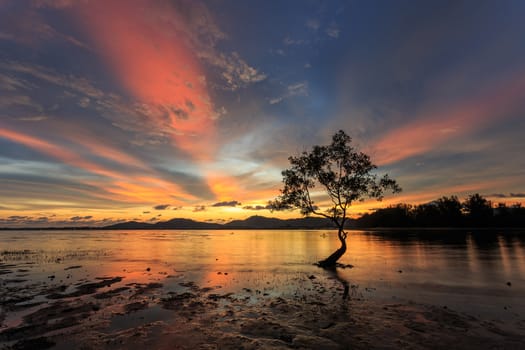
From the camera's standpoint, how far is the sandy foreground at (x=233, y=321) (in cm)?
1352

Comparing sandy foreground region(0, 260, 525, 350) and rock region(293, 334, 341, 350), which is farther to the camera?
sandy foreground region(0, 260, 525, 350)

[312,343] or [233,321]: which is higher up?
[312,343]

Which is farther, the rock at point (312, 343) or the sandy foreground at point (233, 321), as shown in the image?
the sandy foreground at point (233, 321)

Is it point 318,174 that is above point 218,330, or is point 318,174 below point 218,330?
above

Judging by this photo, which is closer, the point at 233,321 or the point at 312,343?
the point at 312,343

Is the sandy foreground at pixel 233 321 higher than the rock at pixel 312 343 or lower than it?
lower

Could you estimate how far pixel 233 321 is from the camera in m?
16.7

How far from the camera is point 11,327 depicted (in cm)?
1584

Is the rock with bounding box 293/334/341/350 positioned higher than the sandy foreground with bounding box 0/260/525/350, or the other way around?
the rock with bounding box 293/334/341/350

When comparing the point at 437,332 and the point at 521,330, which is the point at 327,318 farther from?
the point at 521,330

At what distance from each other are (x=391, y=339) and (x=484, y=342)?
4.15 m

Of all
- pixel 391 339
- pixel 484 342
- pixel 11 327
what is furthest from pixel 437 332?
pixel 11 327

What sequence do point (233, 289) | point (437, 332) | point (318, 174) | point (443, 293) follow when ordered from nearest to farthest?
point (437, 332) < point (443, 293) < point (233, 289) < point (318, 174)

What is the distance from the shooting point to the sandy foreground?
532 inches
